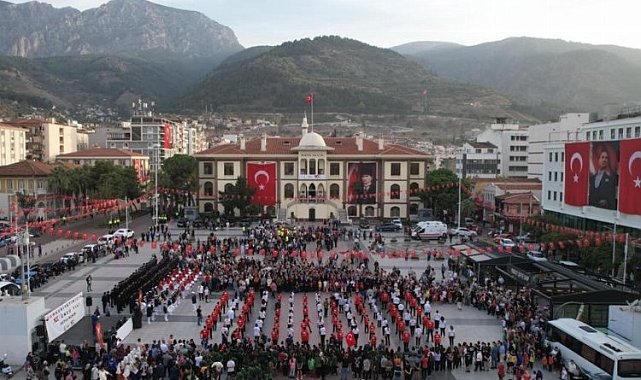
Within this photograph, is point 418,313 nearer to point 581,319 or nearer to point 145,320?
point 581,319

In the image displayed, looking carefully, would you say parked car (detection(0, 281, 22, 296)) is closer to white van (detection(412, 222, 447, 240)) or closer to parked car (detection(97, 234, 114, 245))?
parked car (detection(97, 234, 114, 245))

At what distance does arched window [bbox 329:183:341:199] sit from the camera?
6222 cm

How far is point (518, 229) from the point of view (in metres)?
51.2

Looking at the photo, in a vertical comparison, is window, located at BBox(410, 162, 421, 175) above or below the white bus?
above

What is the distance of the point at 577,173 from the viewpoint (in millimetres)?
44125

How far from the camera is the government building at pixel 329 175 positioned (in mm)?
61812

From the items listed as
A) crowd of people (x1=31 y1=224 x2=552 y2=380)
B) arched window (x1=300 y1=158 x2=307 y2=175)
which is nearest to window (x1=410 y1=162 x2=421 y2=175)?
arched window (x1=300 y1=158 x2=307 y2=175)

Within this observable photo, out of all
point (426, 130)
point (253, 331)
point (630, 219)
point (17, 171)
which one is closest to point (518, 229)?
point (630, 219)

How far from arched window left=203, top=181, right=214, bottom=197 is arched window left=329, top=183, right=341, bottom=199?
12.9 m

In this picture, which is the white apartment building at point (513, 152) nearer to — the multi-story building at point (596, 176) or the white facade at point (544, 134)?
the white facade at point (544, 134)

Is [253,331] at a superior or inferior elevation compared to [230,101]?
inferior

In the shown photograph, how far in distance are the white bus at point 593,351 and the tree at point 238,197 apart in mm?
40009

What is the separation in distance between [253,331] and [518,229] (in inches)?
1351

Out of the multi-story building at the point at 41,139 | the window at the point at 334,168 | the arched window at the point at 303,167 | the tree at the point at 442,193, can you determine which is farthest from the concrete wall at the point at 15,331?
the multi-story building at the point at 41,139
